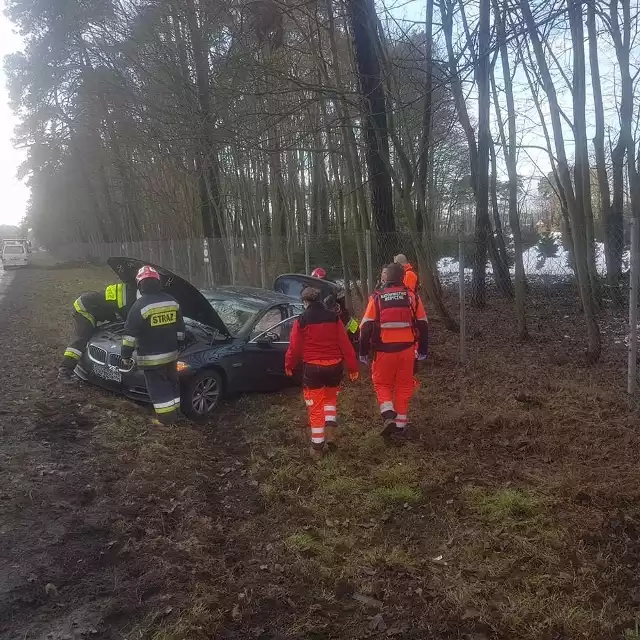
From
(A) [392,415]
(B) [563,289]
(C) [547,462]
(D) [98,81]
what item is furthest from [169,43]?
(C) [547,462]

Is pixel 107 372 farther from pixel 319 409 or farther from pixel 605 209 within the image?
pixel 605 209

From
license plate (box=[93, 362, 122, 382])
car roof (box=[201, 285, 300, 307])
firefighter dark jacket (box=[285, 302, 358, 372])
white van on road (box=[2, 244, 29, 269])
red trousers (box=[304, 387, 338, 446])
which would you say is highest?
white van on road (box=[2, 244, 29, 269])

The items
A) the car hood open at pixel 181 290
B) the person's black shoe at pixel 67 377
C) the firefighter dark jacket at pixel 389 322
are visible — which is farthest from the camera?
the person's black shoe at pixel 67 377

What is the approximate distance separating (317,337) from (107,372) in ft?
8.99

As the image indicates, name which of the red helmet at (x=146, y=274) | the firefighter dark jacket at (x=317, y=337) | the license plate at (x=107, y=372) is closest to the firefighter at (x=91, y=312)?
the license plate at (x=107, y=372)

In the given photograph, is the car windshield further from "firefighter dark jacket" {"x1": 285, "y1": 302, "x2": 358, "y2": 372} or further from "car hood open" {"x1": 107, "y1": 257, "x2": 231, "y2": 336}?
"firefighter dark jacket" {"x1": 285, "y1": 302, "x2": 358, "y2": 372}

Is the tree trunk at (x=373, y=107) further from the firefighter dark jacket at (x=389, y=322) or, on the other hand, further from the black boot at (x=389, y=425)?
the black boot at (x=389, y=425)

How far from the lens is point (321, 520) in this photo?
15.0 feet

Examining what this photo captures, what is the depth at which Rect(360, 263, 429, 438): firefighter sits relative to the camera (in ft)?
20.1

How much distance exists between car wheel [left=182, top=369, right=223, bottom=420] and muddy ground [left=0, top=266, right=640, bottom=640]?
0.24 meters

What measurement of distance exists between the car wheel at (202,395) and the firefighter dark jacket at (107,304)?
135 centimetres

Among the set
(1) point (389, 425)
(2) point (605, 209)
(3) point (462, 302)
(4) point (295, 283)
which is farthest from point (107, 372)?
(2) point (605, 209)

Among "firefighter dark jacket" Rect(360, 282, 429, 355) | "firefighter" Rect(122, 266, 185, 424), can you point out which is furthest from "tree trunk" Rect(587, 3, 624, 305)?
"firefighter" Rect(122, 266, 185, 424)

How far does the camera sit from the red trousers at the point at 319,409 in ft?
19.3
